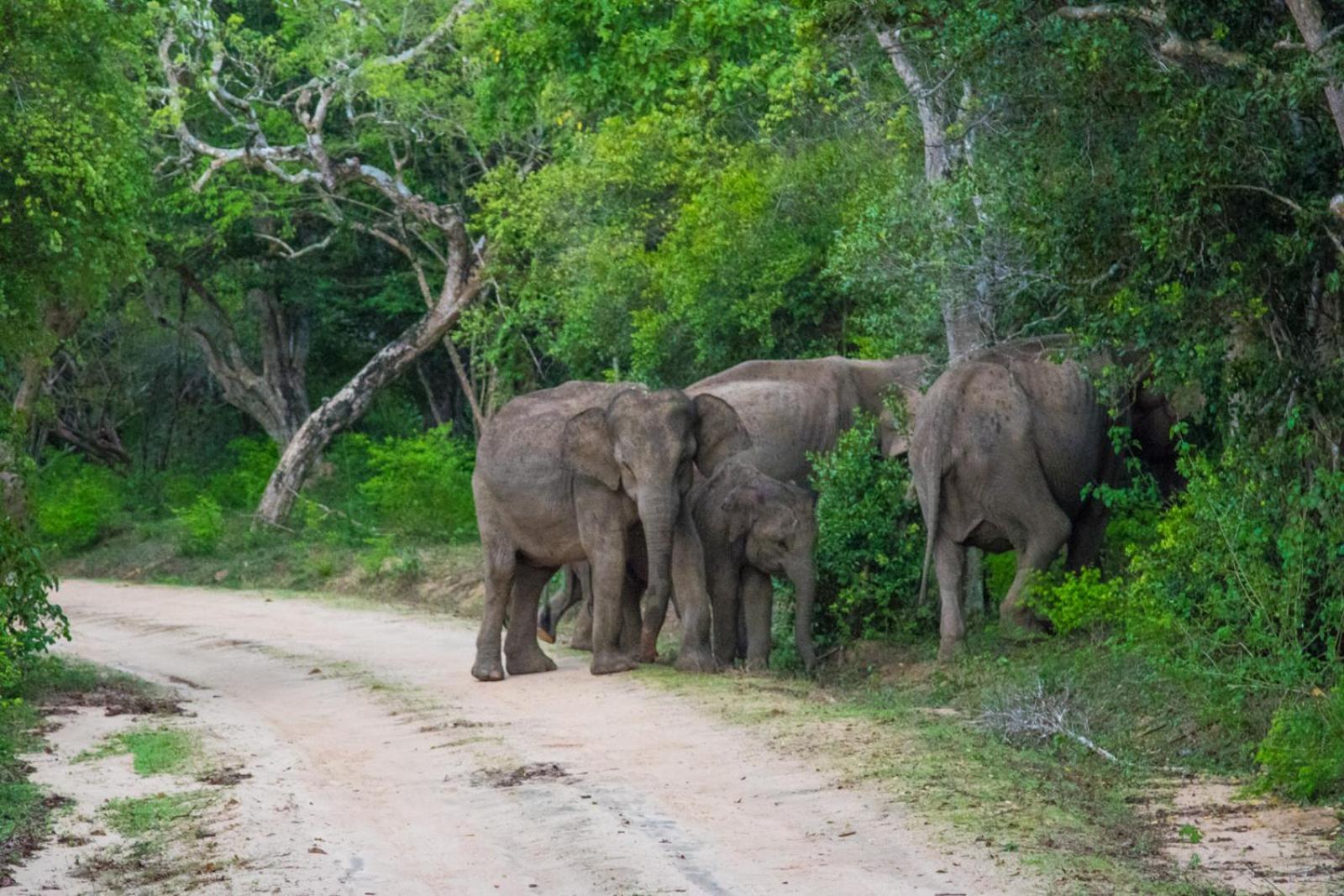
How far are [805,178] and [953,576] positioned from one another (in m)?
6.43

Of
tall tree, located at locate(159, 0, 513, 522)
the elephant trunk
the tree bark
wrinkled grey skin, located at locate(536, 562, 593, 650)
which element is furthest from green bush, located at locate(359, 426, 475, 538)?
the elephant trunk

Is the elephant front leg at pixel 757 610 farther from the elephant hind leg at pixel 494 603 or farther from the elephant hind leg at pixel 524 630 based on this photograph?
the elephant hind leg at pixel 494 603

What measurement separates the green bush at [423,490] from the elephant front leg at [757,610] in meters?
12.0

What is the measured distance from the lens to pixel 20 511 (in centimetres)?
2398

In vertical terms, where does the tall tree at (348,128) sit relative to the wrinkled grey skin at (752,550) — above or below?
above

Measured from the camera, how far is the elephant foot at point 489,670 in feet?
53.1

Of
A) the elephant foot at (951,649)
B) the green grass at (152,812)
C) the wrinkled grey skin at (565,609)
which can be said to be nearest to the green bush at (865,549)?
the elephant foot at (951,649)

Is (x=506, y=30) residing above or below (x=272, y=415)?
above

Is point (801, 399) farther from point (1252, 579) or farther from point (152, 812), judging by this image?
point (152, 812)

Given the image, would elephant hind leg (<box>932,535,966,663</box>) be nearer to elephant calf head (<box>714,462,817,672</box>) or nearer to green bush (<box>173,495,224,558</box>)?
elephant calf head (<box>714,462,817,672</box>)

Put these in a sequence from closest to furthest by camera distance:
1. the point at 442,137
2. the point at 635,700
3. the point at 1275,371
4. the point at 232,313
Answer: the point at 1275,371, the point at 635,700, the point at 442,137, the point at 232,313

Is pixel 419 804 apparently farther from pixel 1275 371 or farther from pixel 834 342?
pixel 834 342

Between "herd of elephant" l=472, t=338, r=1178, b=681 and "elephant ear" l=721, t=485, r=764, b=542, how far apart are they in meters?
0.01

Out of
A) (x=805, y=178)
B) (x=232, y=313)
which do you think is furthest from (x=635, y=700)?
(x=232, y=313)
